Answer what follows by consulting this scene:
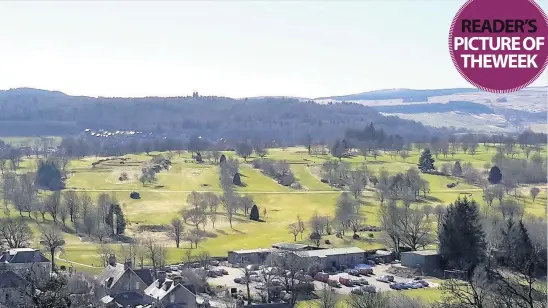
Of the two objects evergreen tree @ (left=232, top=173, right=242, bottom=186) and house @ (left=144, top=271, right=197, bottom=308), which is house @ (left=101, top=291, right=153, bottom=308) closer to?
house @ (left=144, top=271, right=197, bottom=308)

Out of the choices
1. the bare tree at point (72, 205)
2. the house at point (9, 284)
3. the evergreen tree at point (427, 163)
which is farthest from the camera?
the evergreen tree at point (427, 163)

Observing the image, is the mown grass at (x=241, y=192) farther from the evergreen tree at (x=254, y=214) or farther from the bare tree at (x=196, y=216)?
the bare tree at (x=196, y=216)

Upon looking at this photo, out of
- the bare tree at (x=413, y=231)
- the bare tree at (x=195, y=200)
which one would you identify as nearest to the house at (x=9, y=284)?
the bare tree at (x=413, y=231)

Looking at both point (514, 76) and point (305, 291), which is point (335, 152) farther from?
point (514, 76)

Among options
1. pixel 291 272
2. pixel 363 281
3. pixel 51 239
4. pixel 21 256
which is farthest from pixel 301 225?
pixel 21 256

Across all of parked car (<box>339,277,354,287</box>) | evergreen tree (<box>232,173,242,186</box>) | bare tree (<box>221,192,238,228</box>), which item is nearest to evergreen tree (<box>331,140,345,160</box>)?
evergreen tree (<box>232,173,242,186</box>)

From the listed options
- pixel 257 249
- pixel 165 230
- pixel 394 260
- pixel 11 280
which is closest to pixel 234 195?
pixel 165 230

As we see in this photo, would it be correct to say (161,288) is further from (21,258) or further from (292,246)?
(292,246)
